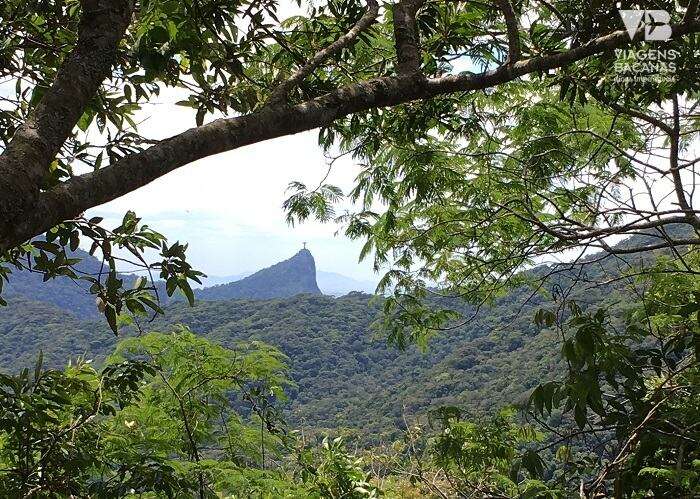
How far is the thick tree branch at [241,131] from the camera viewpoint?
90 centimetres

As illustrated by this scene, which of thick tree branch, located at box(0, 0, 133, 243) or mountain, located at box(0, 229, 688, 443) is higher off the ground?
thick tree branch, located at box(0, 0, 133, 243)

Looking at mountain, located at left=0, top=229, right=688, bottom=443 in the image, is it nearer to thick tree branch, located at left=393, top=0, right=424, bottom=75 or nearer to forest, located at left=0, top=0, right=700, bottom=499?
forest, located at left=0, top=0, right=700, bottom=499

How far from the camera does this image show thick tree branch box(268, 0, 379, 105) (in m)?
1.25

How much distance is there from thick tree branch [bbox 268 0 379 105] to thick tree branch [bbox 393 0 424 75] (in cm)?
12

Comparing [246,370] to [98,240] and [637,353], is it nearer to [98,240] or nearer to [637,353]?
[98,240]

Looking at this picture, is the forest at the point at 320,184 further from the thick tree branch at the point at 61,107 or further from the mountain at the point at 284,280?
the mountain at the point at 284,280

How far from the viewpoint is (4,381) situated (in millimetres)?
1802

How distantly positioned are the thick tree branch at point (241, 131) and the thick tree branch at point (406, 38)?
55 mm

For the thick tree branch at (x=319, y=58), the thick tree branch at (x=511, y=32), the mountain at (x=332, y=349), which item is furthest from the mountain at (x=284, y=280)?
the thick tree branch at (x=511, y=32)

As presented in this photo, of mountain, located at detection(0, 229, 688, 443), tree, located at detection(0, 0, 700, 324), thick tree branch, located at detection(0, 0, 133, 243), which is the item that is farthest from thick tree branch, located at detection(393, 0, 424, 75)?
mountain, located at detection(0, 229, 688, 443)

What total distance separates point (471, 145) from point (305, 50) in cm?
140

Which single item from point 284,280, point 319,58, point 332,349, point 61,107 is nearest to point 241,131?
point 61,107

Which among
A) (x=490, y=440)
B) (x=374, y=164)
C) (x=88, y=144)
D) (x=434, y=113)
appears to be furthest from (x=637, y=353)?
(x=374, y=164)

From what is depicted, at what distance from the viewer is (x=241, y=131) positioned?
113 centimetres
